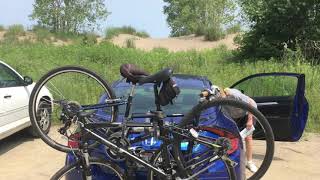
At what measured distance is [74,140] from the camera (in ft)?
16.6

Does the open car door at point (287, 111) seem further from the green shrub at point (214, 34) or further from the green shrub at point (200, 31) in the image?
the green shrub at point (200, 31)

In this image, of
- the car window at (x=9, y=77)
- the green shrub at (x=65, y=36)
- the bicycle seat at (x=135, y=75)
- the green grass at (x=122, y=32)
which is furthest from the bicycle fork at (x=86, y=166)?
the green grass at (x=122, y=32)

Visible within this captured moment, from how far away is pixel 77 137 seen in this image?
196 inches

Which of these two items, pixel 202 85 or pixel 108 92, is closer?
pixel 108 92

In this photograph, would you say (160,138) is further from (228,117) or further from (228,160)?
(228,117)

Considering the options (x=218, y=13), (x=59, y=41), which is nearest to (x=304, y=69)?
(x=59, y=41)

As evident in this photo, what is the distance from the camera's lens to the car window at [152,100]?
19.0ft

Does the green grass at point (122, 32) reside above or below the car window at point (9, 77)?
below

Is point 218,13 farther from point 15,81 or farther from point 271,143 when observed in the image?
point 271,143

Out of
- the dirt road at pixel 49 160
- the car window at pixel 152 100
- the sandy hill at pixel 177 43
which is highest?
the car window at pixel 152 100

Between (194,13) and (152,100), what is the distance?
53.1 metres

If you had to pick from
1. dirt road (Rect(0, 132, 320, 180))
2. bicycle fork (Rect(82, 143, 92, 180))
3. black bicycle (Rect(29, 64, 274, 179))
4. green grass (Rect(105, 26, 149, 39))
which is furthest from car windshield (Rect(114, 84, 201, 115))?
green grass (Rect(105, 26, 149, 39))

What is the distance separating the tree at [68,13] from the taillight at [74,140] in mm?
36830

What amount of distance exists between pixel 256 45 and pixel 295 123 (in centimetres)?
1205
